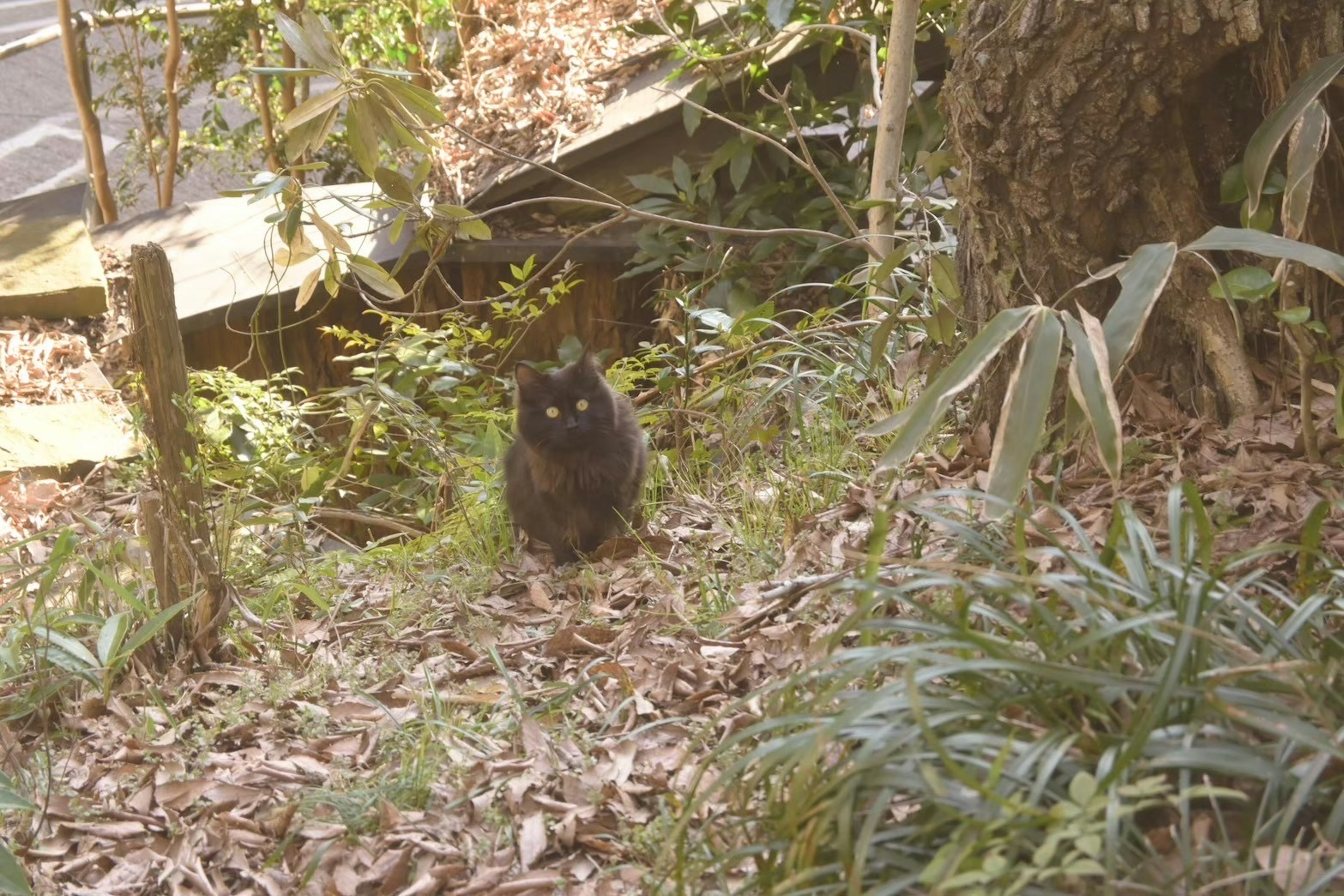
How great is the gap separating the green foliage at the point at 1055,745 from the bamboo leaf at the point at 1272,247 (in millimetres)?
505

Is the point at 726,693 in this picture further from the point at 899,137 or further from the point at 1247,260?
the point at 899,137

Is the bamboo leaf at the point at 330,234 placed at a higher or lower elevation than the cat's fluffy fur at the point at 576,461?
higher

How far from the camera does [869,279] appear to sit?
3.86 meters

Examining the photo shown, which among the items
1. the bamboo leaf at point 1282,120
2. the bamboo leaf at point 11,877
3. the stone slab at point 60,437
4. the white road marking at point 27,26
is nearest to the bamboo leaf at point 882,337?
the bamboo leaf at point 1282,120

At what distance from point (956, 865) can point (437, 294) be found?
529 cm

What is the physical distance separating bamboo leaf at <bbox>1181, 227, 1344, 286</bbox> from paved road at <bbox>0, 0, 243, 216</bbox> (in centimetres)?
768

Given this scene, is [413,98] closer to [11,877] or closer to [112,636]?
[112,636]

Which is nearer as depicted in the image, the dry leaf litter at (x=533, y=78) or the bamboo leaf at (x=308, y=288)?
the bamboo leaf at (x=308, y=288)

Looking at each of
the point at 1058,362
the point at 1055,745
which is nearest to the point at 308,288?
the point at 1058,362

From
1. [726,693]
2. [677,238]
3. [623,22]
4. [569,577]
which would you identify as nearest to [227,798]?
[726,693]

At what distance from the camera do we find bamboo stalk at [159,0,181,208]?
741 cm

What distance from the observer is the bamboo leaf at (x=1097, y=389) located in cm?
200

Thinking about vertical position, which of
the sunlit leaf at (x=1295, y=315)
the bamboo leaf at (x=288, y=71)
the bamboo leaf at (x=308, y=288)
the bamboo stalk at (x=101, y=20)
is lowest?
the sunlit leaf at (x=1295, y=315)

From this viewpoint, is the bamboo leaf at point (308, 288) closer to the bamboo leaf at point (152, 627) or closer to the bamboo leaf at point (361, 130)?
the bamboo leaf at point (361, 130)
